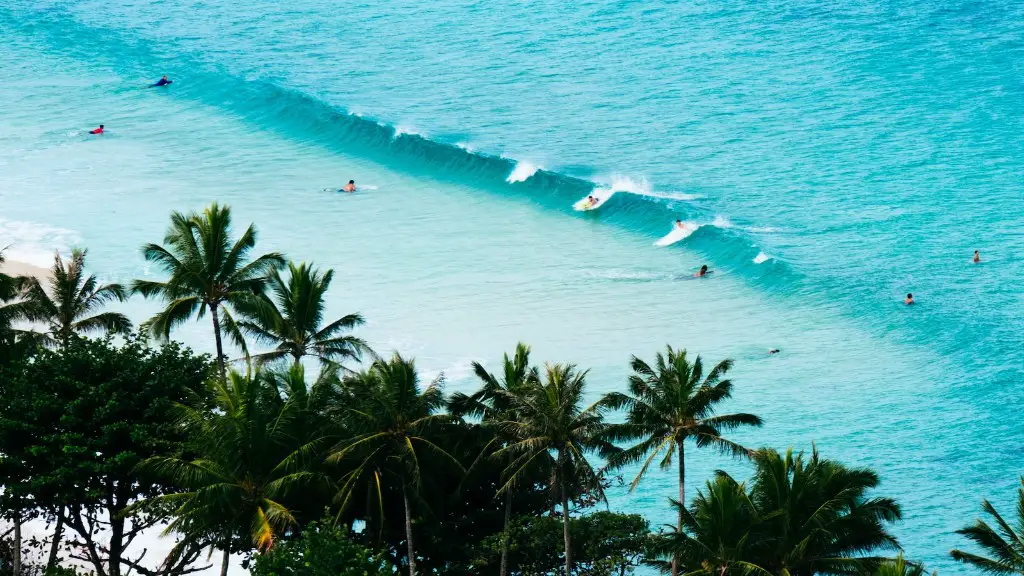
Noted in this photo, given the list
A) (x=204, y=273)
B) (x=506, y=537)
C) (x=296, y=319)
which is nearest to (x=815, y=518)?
(x=506, y=537)

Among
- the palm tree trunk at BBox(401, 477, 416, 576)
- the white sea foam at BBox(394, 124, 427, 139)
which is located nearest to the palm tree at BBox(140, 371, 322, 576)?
the palm tree trunk at BBox(401, 477, 416, 576)

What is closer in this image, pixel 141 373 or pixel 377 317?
pixel 141 373

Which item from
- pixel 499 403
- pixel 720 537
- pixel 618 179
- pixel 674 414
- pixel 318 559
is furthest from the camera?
pixel 618 179

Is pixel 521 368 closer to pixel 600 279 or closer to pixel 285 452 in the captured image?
pixel 285 452

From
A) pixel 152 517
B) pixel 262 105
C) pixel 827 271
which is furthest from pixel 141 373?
pixel 262 105

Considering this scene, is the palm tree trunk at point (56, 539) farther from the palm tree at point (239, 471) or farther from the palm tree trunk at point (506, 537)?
the palm tree trunk at point (506, 537)

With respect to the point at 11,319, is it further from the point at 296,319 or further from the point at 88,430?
the point at 296,319
